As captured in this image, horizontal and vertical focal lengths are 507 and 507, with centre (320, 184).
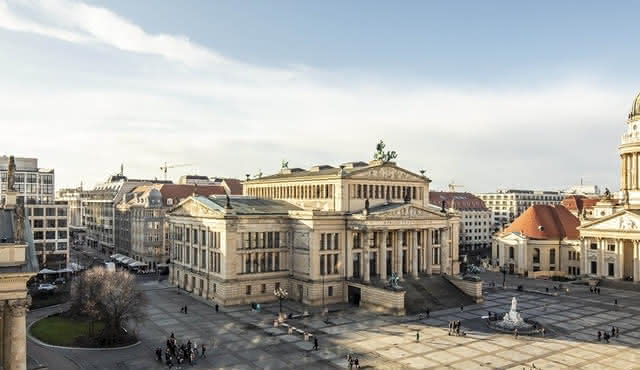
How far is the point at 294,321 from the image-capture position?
68.8 meters

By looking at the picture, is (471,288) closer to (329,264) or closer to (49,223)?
(329,264)

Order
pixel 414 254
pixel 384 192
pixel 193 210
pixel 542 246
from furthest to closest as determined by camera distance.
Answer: pixel 542 246, pixel 384 192, pixel 193 210, pixel 414 254

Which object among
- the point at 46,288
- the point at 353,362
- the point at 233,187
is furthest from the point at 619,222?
the point at 46,288

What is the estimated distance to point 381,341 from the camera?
59.0 m

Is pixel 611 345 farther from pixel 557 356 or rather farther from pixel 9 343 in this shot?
pixel 9 343

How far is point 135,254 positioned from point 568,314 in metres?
99.5

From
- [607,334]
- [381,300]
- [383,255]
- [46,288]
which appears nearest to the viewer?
[607,334]

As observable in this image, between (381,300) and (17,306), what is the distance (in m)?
51.3

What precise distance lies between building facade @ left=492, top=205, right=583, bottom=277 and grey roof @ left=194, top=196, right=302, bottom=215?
2405 inches

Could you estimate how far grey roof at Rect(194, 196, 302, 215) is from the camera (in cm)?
8312

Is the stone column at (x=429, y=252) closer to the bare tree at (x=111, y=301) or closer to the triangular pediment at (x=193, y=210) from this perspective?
the triangular pediment at (x=193, y=210)

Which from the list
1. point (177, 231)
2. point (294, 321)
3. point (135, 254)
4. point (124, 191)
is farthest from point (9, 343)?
point (124, 191)

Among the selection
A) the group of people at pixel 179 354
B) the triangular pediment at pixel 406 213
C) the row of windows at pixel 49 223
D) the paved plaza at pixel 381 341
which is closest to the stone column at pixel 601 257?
the paved plaza at pixel 381 341

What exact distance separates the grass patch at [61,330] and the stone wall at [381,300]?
36.8 metres
